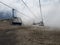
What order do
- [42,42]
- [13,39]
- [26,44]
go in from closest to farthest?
[26,44] → [42,42] → [13,39]

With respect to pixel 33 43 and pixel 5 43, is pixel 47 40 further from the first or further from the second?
pixel 5 43

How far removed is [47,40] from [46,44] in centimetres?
143

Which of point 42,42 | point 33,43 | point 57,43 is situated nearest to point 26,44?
point 33,43

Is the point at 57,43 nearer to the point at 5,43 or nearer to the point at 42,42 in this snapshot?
the point at 42,42

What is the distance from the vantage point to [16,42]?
1631 cm

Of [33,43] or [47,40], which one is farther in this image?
[47,40]

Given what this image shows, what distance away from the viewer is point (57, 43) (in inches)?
642

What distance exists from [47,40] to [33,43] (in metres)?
2.00

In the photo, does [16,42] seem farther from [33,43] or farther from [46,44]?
[46,44]

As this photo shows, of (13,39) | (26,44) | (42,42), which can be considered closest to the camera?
(26,44)

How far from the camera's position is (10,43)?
52.3 ft

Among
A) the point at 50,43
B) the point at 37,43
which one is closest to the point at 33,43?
the point at 37,43

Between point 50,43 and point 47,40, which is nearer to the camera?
point 50,43

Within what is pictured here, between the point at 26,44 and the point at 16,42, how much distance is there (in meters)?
1.24
